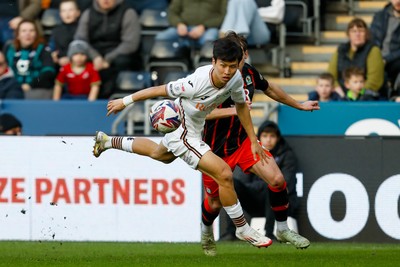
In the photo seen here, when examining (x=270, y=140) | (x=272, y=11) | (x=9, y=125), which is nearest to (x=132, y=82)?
(x=9, y=125)

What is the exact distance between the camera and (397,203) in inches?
611

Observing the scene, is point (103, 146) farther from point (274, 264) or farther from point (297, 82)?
point (297, 82)

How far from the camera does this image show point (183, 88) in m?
12.1

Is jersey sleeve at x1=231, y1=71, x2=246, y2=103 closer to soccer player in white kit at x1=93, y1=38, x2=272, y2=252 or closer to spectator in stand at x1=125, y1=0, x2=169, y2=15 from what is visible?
soccer player in white kit at x1=93, y1=38, x2=272, y2=252

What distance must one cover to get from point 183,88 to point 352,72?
18.8 ft

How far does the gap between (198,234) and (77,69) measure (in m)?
4.01

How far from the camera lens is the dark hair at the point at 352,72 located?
17266 mm

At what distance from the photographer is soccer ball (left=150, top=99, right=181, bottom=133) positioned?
1245 cm

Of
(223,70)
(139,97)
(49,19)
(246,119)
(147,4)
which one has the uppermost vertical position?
(147,4)

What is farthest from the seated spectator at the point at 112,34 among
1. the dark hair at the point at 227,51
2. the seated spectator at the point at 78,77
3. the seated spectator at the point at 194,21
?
the dark hair at the point at 227,51

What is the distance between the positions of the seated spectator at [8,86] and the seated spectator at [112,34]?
122cm

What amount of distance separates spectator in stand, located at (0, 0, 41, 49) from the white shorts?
8.09 metres

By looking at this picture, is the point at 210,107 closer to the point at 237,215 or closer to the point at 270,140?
the point at 237,215

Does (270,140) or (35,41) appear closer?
(270,140)
